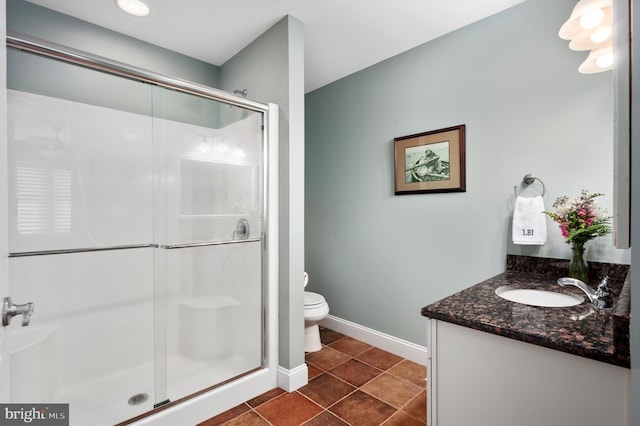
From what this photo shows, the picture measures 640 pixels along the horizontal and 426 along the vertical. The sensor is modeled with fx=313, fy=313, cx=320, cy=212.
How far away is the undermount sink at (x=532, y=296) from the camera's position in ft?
4.76

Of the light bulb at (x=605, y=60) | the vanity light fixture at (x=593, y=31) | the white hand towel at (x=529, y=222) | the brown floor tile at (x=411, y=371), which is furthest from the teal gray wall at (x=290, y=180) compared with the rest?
the light bulb at (x=605, y=60)

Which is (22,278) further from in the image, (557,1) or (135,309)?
(557,1)

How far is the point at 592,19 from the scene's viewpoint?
130cm

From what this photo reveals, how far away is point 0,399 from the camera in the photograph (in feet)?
2.54

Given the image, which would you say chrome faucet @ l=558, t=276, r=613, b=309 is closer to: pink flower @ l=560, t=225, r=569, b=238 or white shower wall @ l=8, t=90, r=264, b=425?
pink flower @ l=560, t=225, r=569, b=238

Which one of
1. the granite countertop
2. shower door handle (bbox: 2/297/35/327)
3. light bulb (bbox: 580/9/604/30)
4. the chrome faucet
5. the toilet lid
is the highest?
light bulb (bbox: 580/9/604/30)

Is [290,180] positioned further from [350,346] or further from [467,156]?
[350,346]

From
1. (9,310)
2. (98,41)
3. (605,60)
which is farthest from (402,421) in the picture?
(98,41)

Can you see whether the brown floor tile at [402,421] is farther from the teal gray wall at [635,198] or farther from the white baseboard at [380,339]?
the teal gray wall at [635,198]

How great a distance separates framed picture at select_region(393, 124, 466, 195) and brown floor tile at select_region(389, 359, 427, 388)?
4.29 feet

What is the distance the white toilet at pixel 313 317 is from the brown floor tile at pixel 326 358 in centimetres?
5


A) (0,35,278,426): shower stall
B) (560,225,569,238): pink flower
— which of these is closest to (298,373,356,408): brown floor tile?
(0,35,278,426): shower stall

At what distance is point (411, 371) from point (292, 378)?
878 millimetres

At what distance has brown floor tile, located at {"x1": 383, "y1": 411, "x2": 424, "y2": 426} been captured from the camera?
171 cm
